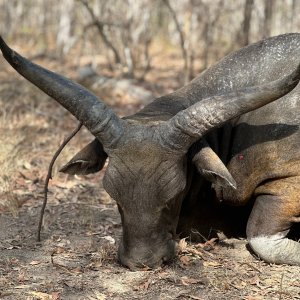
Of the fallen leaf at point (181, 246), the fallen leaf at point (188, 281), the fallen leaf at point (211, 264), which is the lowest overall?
the fallen leaf at point (211, 264)

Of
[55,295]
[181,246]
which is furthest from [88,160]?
[55,295]

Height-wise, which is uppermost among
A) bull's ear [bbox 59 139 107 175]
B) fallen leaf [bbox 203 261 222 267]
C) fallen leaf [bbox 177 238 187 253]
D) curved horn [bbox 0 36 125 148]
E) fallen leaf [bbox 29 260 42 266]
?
curved horn [bbox 0 36 125 148]

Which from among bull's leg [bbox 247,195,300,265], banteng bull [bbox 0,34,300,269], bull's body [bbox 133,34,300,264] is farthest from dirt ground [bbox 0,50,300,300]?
bull's body [bbox 133,34,300,264]

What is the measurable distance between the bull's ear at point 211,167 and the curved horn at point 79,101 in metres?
0.74

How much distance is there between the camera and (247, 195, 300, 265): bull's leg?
6.00 m

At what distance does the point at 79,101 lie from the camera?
18.8 feet

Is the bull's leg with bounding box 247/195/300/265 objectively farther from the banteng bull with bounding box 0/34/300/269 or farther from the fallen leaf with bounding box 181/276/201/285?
the fallen leaf with bounding box 181/276/201/285

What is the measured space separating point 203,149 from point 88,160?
3.55ft

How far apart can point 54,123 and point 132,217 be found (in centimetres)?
685

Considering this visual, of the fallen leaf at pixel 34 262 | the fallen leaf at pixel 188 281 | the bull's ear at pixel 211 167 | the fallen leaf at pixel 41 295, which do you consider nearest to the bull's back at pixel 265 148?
the bull's ear at pixel 211 167

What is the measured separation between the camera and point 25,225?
7.29 metres

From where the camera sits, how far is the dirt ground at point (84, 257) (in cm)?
533

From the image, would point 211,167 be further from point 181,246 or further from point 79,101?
point 79,101

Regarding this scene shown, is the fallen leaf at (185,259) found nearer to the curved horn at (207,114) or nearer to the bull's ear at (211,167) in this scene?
the bull's ear at (211,167)
